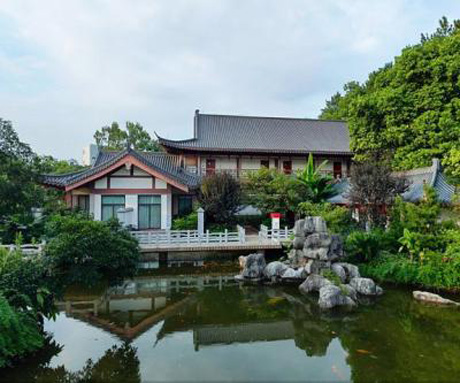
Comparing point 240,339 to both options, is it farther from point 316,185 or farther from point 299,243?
point 316,185

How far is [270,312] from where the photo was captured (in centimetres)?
763

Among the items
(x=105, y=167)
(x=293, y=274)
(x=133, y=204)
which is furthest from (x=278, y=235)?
(x=105, y=167)

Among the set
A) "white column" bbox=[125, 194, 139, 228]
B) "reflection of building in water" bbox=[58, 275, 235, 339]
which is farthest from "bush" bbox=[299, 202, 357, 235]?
"white column" bbox=[125, 194, 139, 228]

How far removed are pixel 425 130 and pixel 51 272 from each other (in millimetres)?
16142

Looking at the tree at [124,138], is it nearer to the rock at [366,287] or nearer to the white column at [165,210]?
the white column at [165,210]

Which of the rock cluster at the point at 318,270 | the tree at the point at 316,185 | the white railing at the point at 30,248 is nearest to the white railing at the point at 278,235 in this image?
the rock cluster at the point at 318,270

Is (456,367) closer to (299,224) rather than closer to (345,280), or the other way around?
(345,280)

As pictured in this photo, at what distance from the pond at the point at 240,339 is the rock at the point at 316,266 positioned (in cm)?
92

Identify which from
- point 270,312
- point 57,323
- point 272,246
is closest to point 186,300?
point 270,312

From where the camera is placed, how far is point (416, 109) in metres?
15.7

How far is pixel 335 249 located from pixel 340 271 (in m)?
0.71

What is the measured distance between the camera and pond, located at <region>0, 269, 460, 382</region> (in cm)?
500

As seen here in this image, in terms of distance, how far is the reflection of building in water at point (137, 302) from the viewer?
6977 millimetres

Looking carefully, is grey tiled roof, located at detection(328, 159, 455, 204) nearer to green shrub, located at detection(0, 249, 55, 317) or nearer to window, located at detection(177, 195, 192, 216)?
window, located at detection(177, 195, 192, 216)
